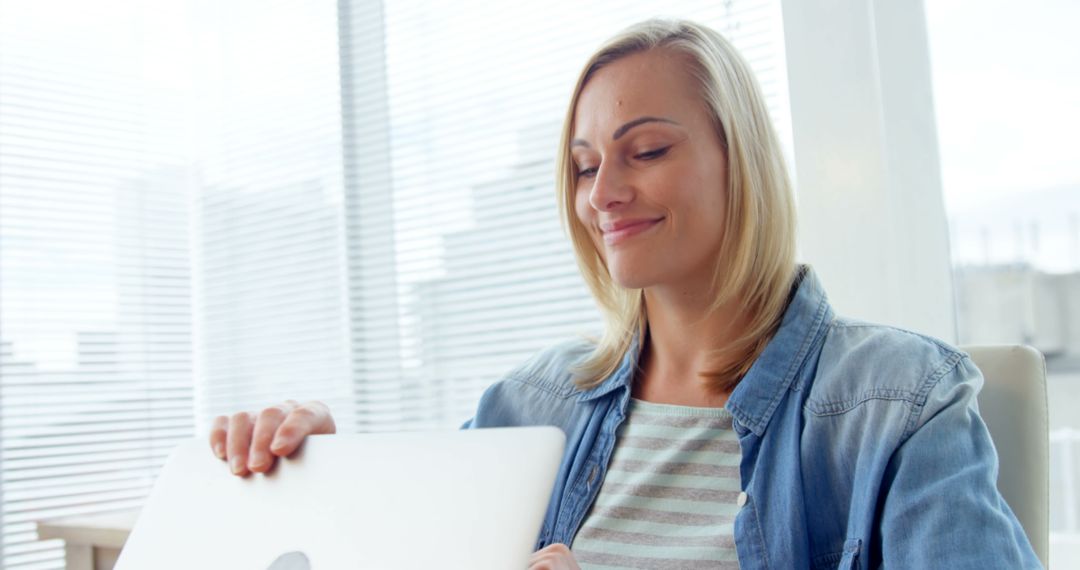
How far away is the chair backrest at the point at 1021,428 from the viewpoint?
0.96 m

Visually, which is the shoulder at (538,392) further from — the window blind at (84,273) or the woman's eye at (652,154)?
the window blind at (84,273)

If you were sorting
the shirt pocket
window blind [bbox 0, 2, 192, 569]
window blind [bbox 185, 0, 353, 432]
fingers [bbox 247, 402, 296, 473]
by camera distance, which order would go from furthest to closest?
window blind [bbox 185, 0, 353, 432] < window blind [bbox 0, 2, 192, 569] < the shirt pocket < fingers [bbox 247, 402, 296, 473]

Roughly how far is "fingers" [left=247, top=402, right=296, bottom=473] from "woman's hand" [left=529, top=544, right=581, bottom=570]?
237mm

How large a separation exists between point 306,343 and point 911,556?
1794mm

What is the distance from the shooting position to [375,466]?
721mm

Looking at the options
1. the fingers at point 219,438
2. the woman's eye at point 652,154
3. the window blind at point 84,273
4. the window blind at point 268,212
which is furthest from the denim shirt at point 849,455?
the window blind at point 84,273

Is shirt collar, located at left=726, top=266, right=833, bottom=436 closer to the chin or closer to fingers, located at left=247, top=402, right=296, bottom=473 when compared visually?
the chin

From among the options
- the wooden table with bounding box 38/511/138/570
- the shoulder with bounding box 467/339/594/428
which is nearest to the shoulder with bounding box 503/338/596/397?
the shoulder with bounding box 467/339/594/428

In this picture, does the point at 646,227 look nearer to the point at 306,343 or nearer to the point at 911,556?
the point at 911,556

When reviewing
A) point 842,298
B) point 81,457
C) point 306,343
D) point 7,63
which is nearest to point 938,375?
point 842,298

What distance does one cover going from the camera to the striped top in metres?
1.05

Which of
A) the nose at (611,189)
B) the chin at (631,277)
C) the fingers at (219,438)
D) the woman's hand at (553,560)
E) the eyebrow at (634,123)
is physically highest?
the eyebrow at (634,123)

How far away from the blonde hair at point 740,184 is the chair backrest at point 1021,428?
0.86 ft

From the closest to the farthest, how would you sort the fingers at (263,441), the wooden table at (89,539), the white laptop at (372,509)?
the white laptop at (372,509) → the fingers at (263,441) → the wooden table at (89,539)
